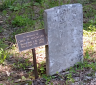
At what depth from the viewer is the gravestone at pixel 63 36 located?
2992mm

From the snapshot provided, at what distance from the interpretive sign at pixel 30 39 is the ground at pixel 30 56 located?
2.12 feet

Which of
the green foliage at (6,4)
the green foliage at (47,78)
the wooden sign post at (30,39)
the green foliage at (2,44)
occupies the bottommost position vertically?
the green foliage at (47,78)

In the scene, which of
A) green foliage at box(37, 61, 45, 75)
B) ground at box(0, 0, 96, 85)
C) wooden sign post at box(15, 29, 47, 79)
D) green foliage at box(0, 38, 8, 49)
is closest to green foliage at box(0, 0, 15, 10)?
ground at box(0, 0, 96, 85)

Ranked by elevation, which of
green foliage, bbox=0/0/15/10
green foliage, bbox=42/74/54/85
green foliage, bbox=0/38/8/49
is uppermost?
green foliage, bbox=0/0/15/10

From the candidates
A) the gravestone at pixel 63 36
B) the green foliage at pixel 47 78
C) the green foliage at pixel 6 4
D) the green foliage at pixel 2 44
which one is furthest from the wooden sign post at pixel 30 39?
the green foliage at pixel 6 4

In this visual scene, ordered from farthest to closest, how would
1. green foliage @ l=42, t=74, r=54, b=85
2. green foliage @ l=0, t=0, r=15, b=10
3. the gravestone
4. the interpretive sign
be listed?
green foliage @ l=0, t=0, r=15, b=10, green foliage @ l=42, t=74, r=54, b=85, the gravestone, the interpretive sign

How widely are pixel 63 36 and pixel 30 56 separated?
112 centimetres

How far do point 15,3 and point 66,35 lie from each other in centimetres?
382

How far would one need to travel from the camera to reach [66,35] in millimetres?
3209

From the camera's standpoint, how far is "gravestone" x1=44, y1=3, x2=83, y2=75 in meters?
2.99

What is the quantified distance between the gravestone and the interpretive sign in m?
0.11

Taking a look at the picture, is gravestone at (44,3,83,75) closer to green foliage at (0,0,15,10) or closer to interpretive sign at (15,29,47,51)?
interpretive sign at (15,29,47,51)

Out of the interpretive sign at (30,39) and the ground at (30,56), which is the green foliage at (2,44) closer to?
the ground at (30,56)

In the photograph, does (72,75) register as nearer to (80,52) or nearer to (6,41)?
(80,52)
